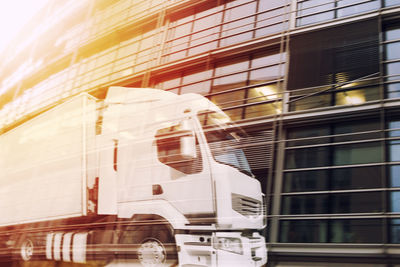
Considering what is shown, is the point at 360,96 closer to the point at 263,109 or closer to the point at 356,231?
the point at 263,109

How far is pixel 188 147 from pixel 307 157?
1.11m

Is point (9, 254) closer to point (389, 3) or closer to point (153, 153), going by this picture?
point (153, 153)

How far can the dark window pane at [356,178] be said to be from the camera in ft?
7.56

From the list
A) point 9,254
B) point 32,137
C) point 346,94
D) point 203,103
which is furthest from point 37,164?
point 346,94

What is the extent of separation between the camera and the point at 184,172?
116 inches

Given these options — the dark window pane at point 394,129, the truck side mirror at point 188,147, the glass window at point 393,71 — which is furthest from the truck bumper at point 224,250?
the glass window at point 393,71

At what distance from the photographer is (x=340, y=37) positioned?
2.76 meters

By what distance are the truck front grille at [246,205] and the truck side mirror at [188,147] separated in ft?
1.84

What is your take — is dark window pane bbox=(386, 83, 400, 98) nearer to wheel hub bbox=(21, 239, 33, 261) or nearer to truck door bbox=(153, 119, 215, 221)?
truck door bbox=(153, 119, 215, 221)

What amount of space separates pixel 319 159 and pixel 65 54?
4.65 metres

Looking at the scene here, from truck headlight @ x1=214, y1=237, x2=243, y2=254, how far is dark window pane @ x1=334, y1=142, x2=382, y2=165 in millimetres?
1043

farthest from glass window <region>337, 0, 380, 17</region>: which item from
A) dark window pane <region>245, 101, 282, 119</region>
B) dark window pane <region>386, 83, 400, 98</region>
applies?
dark window pane <region>245, 101, 282, 119</region>

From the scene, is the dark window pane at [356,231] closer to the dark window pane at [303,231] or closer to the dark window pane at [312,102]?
the dark window pane at [303,231]

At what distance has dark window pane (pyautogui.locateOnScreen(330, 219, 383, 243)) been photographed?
2.16m
